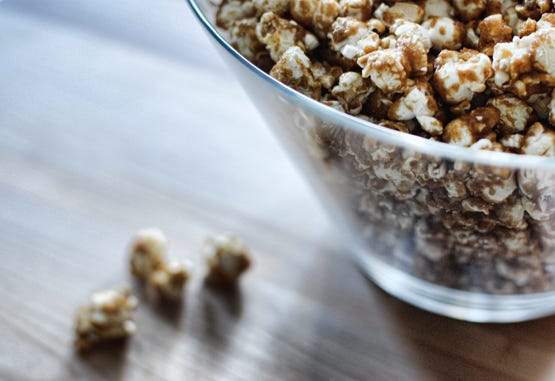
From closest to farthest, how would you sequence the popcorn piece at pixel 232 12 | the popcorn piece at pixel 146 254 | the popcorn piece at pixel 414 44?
the popcorn piece at pixel 414 44
the popcorn piece at pixel 232 12
the popcorn piece at pixel 146 254

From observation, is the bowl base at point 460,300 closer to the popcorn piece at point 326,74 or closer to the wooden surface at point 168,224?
the wooden surface at point 168,224

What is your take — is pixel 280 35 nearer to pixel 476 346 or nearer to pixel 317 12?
pixel 317 12

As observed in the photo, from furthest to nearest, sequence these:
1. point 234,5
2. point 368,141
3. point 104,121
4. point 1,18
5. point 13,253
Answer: point 1,18 < point 104,121 < point 13,253 < point 234,5 < point 368,141

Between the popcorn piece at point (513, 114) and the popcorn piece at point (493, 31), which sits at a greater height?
the popcorn piece at point (493, 31)

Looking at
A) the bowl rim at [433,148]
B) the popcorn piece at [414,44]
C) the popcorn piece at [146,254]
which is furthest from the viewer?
the popcorn piece at [146,254]

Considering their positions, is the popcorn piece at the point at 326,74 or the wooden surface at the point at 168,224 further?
the wooden surface at the point at 168,224

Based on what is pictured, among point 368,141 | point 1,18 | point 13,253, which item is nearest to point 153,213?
point 13,253

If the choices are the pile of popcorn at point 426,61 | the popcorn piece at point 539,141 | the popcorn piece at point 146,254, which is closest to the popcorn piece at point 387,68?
the pile of popcorn at point 426,61

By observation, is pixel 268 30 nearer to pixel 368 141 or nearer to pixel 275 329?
pixel 368 141
